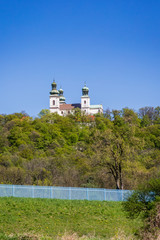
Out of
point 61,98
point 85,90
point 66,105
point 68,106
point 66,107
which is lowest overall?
point 66,107

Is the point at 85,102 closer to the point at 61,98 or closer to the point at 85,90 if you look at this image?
the point at 85,90

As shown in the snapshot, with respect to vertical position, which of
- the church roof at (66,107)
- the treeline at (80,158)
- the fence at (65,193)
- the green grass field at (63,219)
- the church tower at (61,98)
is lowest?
the green grass field at (63,219)

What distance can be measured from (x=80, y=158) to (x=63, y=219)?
27655mm

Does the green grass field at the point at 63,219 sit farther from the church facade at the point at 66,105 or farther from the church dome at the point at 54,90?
the church dome at the point at 54,90

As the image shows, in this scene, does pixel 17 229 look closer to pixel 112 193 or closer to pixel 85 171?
pixel 112 193

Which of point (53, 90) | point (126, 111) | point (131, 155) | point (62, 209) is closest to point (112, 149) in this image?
point (131, 155)

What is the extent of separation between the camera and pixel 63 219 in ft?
58.4

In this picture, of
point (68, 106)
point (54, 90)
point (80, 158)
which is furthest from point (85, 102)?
point (80, 158)

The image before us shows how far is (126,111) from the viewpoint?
90188 millimetres

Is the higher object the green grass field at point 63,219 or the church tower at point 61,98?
the church tower at point 61,98

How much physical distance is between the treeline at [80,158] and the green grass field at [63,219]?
3.69 meters

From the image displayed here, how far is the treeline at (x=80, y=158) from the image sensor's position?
29.2 m

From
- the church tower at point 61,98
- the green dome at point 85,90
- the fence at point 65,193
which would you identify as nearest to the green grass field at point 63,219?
the fence at point 65,193

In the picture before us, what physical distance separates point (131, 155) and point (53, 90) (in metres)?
106
